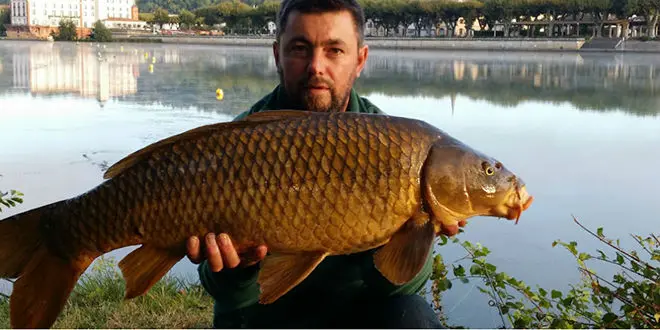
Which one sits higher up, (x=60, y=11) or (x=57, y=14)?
(x=60, y=11)

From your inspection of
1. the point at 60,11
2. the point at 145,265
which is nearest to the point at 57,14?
the point at 60,11

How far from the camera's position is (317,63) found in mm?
1752

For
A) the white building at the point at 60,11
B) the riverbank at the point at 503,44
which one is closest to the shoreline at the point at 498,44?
the riverbank at the point at 503,44

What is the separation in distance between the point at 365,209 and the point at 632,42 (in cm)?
3713

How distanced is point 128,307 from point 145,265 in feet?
4.33

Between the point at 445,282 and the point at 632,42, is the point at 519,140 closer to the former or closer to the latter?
the point at 445,282

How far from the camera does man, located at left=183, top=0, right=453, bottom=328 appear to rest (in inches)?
65.9

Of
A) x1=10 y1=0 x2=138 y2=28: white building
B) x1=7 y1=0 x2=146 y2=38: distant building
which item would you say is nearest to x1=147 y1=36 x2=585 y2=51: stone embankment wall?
x1=7 y1=0 x2=146 y2=38: distant building

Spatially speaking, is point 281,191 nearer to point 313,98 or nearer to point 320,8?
point 313,98

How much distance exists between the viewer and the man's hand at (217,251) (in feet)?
4.26

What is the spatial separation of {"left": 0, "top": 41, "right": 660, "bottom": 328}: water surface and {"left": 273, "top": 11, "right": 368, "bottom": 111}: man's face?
126 centimetres

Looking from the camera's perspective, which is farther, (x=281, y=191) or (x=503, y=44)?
(x=503, y=44)

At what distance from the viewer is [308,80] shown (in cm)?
177

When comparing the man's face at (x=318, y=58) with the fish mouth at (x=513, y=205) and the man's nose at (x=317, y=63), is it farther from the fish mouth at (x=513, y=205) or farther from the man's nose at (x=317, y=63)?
the fish mouth at (x=513, y=205)
